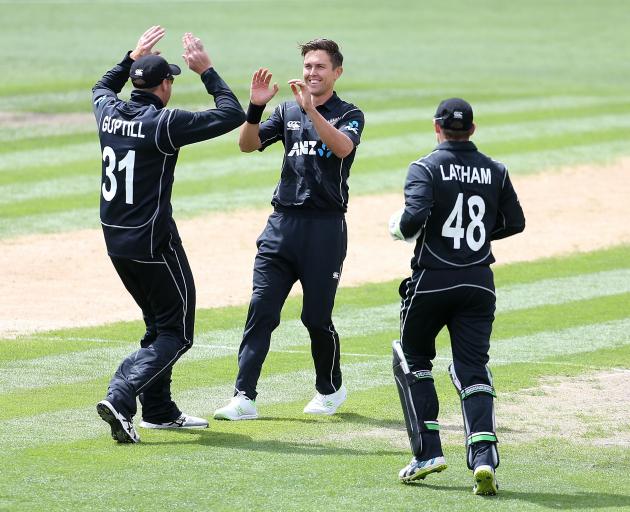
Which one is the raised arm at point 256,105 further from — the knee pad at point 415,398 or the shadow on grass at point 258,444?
the knee pad at point 415,398

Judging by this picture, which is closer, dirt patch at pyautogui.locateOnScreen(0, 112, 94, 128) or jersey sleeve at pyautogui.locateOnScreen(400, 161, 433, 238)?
jersey sleeve at pyautogui.locateOnScreen(400, 161, 433, 238)

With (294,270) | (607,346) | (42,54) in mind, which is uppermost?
(42,54)

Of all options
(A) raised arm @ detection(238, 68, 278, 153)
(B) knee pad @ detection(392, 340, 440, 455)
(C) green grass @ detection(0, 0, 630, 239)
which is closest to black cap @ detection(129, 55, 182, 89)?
(A) raised arm @ detection(238, 68, 278, 153)

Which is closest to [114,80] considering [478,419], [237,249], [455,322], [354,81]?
[455,322]

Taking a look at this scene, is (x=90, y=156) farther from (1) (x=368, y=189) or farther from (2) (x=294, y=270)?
(2) (x=294, y=270)

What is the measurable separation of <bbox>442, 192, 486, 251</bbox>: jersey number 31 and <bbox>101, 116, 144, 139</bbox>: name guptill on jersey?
1858 mm

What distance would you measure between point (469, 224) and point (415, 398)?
2.96 feet

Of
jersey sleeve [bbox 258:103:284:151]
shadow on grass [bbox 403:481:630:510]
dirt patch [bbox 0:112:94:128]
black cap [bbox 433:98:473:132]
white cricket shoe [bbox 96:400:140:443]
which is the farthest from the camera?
dirt patch [bbox 0:112:94:128]

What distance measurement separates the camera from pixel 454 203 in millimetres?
6746

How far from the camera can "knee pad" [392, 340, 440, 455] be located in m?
6.78

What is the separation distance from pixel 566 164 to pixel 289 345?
10.3 m

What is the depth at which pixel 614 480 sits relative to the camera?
22.7ft

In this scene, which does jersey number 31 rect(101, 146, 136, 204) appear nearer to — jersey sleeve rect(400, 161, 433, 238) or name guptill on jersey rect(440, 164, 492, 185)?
jersey sleeve rect(400, 161, 433, 238)

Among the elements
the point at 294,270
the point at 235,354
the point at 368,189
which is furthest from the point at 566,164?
the point at 294,270
